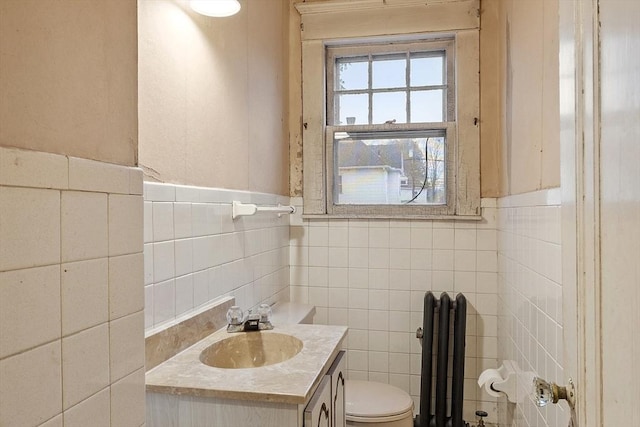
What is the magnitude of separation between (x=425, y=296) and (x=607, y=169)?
1.92 metres

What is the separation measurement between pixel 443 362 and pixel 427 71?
Result: 1.70 m

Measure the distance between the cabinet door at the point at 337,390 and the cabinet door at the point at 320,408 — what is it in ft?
0.18

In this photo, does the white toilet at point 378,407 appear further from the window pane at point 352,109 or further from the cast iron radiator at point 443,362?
the window pane at point 352,109

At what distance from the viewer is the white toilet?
192 centimetres

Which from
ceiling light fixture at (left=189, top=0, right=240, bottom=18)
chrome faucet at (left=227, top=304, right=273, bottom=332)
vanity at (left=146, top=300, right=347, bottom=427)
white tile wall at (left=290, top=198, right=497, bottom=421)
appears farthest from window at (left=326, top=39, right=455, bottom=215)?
vanity at (left=146, top=300, right=347, bottom=427)

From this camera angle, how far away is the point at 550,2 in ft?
4.37

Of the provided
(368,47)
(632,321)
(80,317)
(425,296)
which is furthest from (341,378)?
(368,47)

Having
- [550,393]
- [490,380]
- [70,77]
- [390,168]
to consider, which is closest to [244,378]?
[550,393]

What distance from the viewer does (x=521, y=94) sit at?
1771mm

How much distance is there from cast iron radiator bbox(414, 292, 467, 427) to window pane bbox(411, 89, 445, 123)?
40.9 inches

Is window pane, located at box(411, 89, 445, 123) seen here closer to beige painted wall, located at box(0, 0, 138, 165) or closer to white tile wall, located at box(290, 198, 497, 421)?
white tile wall, located at box(290, 198, 497, 421)

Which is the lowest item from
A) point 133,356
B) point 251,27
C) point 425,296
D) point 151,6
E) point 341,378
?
point 341,378

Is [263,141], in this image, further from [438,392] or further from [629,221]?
[629,221]

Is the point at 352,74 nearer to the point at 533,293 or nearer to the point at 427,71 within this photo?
the point at 427,71
